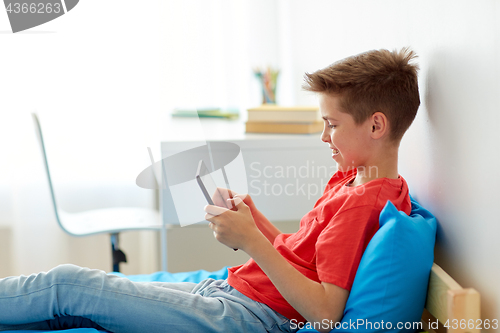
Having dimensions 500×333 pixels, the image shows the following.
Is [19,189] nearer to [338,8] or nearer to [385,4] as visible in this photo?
[338,8]

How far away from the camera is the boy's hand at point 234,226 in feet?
2.52

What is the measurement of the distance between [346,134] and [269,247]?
250 millimetres

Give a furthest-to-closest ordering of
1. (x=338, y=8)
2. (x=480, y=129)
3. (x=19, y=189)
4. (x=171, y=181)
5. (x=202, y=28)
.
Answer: (x=202, y=28), (x=19, y=189), (x=338, y=8), (x=171, y=181), (x=480, y=129)

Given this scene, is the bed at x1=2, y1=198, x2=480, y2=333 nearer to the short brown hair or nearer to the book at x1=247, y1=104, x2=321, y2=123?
the short brown hair

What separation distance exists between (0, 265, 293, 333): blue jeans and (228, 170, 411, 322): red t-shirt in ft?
0.10

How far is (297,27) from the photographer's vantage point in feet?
6.72

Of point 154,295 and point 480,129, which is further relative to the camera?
point 154,295

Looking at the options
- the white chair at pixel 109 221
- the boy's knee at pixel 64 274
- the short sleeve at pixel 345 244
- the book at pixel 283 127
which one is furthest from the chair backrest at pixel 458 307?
the white chair at pixel 109 221

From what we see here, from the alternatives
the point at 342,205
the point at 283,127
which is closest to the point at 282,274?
the point at 342,205

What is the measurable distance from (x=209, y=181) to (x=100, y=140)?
2.99ft

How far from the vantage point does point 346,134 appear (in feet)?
2.66

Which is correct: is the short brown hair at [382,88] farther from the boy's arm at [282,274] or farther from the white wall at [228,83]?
the boy's arm at [282,274]

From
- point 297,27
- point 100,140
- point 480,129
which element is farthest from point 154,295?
point 297,27

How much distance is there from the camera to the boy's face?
802mm
